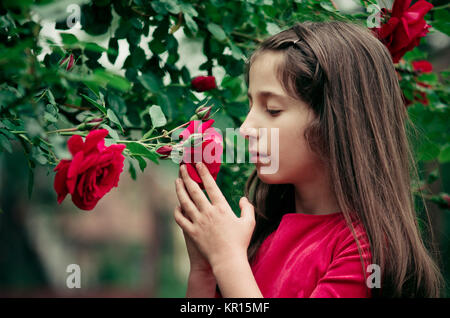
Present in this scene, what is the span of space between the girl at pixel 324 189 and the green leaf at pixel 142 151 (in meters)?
0.07

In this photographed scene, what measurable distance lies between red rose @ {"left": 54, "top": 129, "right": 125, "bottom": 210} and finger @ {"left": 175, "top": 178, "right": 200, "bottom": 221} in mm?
118

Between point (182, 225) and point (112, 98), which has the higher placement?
point (112, 98)

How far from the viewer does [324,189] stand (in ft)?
2.44

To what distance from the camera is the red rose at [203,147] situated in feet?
2.06

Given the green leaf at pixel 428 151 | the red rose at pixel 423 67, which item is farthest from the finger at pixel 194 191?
the red rose at pixel 423 67

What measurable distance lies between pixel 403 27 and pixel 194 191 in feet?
1.69

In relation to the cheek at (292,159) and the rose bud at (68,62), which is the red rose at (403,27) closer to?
the cheek at (292,159)

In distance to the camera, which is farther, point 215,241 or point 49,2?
point 215,241

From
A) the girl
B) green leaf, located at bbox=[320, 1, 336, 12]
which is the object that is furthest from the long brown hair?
green leaf, located at bbox=[320, 1, 336, 12]

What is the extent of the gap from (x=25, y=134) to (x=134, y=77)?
319mm

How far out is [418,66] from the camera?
1.17m

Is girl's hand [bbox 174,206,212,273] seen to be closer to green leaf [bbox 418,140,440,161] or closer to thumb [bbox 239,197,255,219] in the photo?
thumb [bbox 239,197,255,219]
